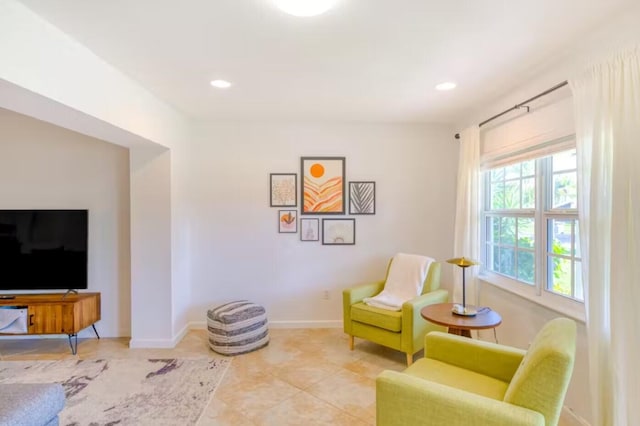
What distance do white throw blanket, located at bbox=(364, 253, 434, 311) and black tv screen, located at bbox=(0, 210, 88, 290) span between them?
299 centimetres

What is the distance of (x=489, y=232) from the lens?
3.28 metres

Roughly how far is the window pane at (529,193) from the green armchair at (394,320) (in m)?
1.03

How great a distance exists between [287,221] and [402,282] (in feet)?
4.79

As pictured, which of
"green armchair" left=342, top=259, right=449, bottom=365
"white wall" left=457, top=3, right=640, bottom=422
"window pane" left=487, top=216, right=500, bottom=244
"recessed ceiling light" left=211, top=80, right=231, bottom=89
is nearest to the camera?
"white wall" left=457, top=3, right=640, bottom=422

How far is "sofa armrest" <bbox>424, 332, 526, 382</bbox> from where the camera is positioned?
1802mm

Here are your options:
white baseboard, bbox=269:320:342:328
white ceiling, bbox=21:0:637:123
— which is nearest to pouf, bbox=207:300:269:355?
white baseboard, bbox=269:320:342:328

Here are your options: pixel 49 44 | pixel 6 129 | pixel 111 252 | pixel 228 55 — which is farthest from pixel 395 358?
pixel 6 129

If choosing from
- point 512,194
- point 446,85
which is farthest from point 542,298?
point 446,85

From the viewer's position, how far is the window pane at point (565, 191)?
7.25 ft

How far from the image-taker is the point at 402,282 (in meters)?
3.33

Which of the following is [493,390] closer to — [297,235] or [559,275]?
[559,275]

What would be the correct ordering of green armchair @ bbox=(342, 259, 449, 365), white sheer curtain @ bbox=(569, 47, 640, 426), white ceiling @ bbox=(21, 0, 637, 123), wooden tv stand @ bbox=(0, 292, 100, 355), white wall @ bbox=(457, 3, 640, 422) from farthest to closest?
wooden tv stand @ bbox=(0, 292, 100, 355) < green armchair @ bbox=(342, 259, 449, 365) < white wall @ bbox=(457, 3, 640, 422) < white ceiling @ bbox=(21, 0, 637, 123) < white sheer curtain @ bbox=(569, 47, 640, 426)

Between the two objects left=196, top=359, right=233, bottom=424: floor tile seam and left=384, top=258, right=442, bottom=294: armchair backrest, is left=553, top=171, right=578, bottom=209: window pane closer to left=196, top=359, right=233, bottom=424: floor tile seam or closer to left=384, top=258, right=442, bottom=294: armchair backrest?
left=384, top=258, right=442, bottom=294: armchair backrest

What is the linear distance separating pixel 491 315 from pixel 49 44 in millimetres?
3311
